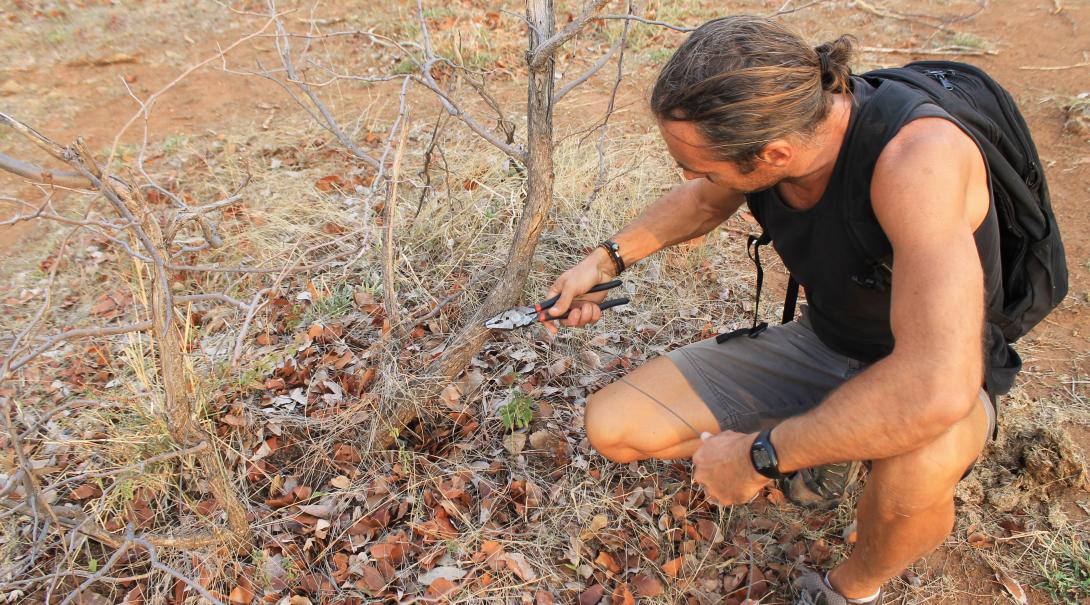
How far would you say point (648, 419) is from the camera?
224 centimetres

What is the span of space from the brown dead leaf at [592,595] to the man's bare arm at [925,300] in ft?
3.18

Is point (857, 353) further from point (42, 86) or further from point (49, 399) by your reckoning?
point (42, 86)

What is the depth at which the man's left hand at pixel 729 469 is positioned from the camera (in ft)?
6.08

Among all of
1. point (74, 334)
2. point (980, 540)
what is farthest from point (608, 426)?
point (74, 334)

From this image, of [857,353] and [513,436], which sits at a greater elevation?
[857,353]

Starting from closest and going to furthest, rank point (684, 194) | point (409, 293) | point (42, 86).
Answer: point (684, 194) < point (409, 293) < point (42, 86)

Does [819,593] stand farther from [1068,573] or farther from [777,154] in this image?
[777,154]

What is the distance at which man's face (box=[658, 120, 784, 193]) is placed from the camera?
5.79 ft

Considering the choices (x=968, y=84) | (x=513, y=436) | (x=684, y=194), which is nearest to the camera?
(x=968, y=84)

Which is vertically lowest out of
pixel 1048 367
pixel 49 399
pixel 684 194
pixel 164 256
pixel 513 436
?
pixel 1048 367

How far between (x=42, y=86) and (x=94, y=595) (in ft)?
17.7

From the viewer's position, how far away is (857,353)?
2.14 m

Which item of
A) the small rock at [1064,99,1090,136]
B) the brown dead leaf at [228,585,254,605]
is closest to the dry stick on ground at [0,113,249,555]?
the brown dead leaf at [228,585,254,605]

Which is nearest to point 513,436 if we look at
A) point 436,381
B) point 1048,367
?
point 436,381
